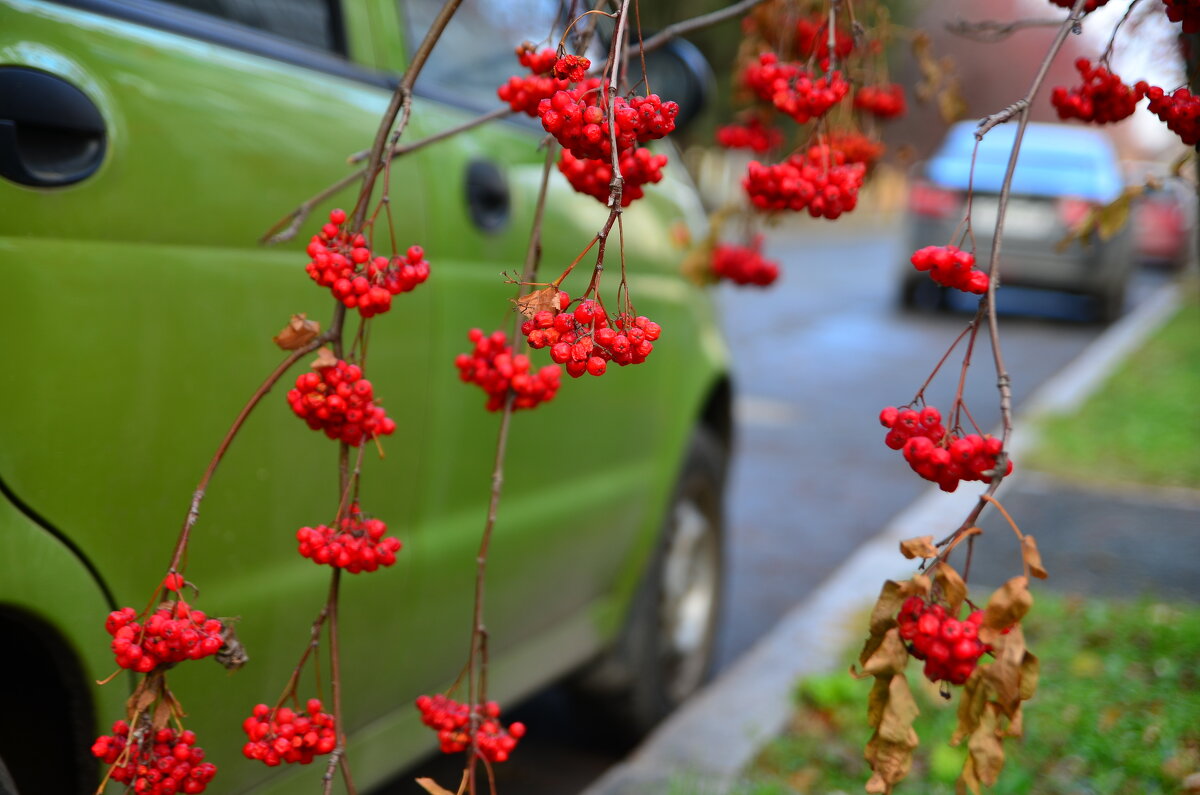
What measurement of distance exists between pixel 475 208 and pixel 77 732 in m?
1.13

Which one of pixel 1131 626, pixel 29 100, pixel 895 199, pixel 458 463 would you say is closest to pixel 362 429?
pixel 29 100

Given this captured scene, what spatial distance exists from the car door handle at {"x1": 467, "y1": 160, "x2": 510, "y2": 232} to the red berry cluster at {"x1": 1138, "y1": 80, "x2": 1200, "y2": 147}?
1160 millimetres

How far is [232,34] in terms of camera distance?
186cm

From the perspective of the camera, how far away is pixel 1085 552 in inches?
185

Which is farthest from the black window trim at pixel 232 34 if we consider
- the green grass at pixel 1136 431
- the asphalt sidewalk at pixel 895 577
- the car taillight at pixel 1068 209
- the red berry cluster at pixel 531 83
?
the car taillight at pixel 1068 209

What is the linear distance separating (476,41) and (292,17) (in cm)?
Answer: 61

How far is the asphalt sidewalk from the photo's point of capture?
116 inches

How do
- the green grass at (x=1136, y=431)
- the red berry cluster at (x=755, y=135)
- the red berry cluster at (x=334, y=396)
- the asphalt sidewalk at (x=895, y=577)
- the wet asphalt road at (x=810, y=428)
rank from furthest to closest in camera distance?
the green grass at (x=1136, y=431), the wet asphalt road at (x=810, y=428), the asphalt sidewalk at (x=895, y=577), the red berry cluster at (x=755, y=135), the red berry cluster at (x=334, y=396)

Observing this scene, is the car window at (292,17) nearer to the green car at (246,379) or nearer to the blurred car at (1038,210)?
Result: the green car at (246,379)

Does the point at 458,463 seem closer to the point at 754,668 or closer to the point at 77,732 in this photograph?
the point at 77,732

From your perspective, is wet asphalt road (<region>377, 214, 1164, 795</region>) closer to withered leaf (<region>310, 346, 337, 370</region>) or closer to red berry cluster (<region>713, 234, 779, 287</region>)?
red berry cluster (<region>713, 234, 779, 287</region>)

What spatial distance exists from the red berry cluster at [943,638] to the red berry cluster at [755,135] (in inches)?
50.6

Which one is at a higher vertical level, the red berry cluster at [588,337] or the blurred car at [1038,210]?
the blurred car at [1038,210]

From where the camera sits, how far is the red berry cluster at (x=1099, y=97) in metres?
1.60
